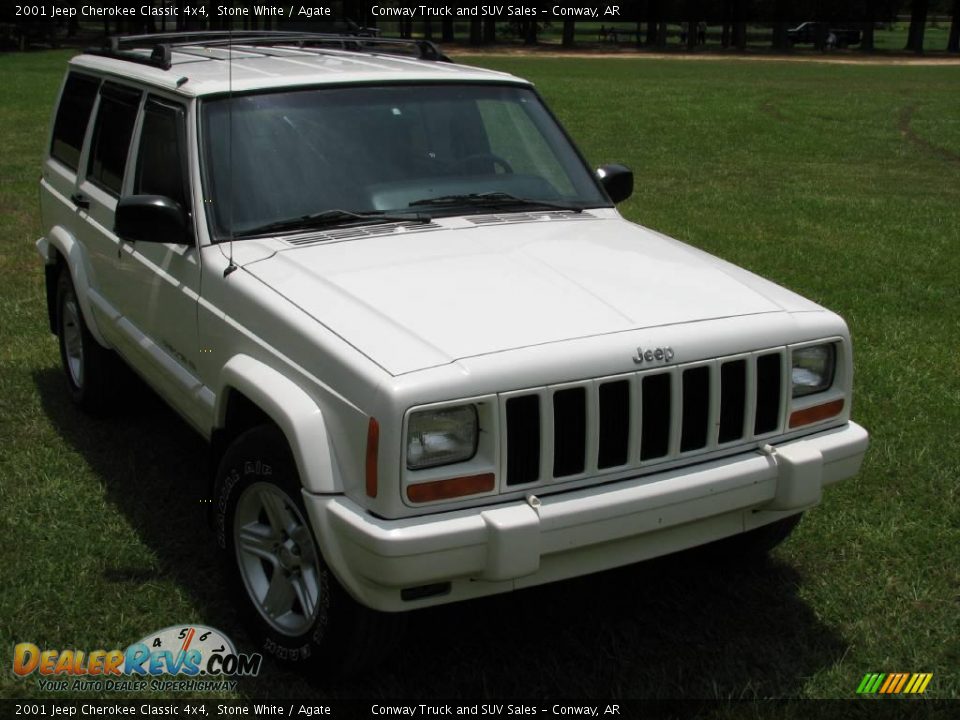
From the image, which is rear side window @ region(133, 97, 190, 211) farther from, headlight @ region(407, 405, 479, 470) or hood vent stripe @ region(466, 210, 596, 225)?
headlight @ region(407, 405, 479, 470)

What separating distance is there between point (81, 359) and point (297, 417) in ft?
10.3

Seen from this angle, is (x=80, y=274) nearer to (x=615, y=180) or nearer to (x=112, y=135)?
(x=112, y=135)

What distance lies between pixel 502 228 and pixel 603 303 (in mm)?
919

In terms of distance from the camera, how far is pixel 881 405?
20.9 feet

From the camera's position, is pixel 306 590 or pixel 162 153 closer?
pixel 306 590

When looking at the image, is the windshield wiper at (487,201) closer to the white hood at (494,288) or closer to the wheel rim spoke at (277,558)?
the white hood at (494,288)

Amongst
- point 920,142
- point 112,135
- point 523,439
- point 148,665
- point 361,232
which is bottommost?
point 148,665

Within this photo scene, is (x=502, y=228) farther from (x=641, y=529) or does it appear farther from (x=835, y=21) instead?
(x=835, y=21)

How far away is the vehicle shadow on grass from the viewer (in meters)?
3.81

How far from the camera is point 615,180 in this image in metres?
5.45

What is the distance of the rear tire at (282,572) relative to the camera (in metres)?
3.55

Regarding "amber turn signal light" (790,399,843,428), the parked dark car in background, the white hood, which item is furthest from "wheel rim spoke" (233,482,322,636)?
the parked dark car in background

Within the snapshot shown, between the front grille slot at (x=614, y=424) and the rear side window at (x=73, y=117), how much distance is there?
143 inches

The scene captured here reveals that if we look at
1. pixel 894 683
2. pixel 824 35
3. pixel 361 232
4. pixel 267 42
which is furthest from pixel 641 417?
pixel 824 35
